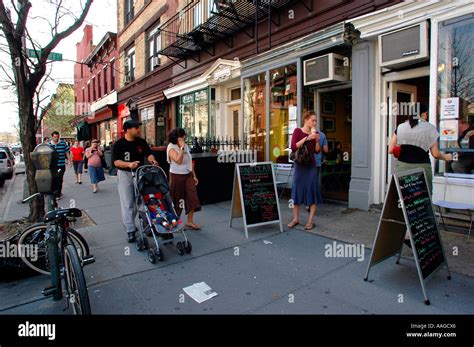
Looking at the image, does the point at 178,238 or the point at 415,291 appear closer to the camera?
the point at 415,291

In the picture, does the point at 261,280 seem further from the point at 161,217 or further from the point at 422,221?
the point at 422,221

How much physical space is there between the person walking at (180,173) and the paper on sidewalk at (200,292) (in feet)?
6.20

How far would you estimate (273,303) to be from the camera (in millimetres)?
3240

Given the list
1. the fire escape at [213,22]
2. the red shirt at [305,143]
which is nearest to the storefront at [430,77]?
the red shirt at [305,143]

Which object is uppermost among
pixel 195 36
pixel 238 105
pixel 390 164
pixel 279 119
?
pixel 195 36

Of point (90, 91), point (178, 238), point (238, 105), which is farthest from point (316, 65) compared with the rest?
point (90, 91)

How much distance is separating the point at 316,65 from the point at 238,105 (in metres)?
4.12

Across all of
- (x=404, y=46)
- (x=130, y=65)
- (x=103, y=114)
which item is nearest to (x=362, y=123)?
(x=404, y=46)

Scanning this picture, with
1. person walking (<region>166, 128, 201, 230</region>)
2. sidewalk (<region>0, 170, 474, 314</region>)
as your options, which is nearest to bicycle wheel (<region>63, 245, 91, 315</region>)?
sidewalk (<region>0, 170, 474, 314</region>)

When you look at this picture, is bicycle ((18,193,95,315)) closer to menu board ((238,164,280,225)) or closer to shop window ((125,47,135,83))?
menu board ((238,164,280,225))

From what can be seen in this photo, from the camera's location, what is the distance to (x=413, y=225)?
3.32 m

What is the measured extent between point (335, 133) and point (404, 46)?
11.6ft

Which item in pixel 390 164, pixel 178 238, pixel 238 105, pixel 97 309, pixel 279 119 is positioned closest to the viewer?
pixel 97 309
